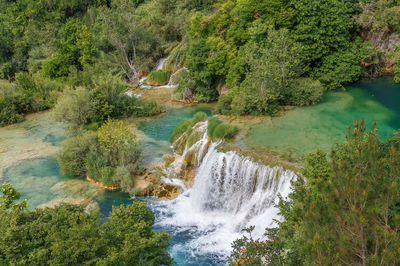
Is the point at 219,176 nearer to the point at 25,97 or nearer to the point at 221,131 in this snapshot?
the point at 221,131

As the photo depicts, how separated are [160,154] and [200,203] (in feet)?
16.1

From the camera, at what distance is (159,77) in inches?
1241

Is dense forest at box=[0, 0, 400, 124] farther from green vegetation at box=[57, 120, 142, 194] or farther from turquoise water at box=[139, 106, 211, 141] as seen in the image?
green vegetation at box=[57, 120, 142, 194]

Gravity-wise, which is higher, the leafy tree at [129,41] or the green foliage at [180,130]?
the leafy tree at [129,41]

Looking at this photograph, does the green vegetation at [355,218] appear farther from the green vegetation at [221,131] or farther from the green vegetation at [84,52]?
the green vegetation at [84,52]

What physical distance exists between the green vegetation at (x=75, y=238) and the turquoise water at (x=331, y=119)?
361 inches

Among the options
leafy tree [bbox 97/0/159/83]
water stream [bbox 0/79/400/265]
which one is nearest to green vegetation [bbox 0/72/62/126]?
water stream [bbox 0/79/400/265]

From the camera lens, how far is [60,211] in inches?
420

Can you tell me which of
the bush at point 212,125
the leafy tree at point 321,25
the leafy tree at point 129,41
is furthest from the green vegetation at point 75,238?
the leafy tree at point 129,41

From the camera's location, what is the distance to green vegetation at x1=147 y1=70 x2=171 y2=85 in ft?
104

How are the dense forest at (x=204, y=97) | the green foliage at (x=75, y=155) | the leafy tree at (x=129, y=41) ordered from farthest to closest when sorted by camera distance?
the leafy tree at (x=129, y=41), the green foliage at (x=75, y=155), the dense forest at (x=204, y=97)

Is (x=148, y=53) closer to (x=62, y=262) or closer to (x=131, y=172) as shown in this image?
(x=131, y=172)

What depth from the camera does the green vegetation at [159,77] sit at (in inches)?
1242

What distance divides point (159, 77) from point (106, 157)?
1444 cm
